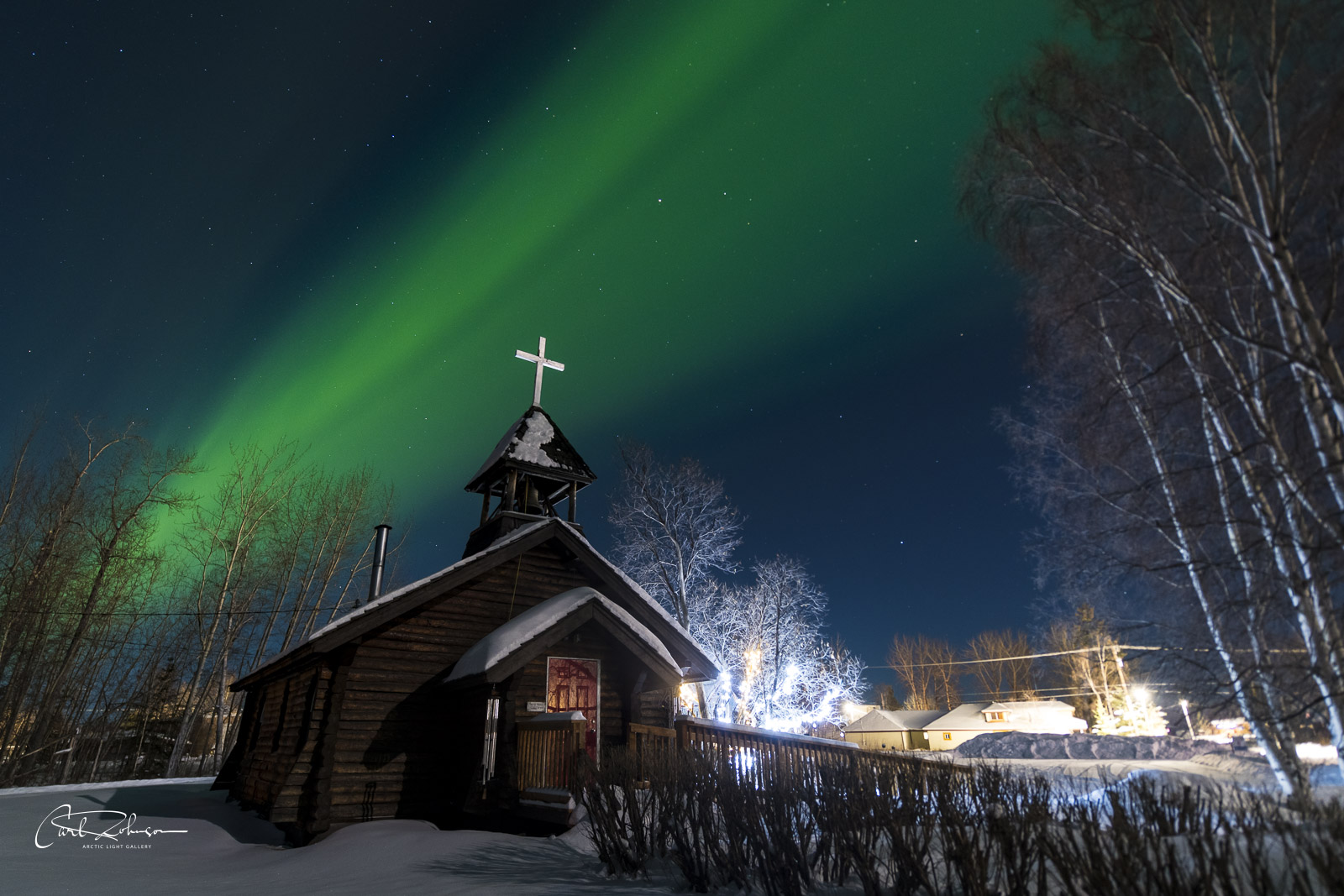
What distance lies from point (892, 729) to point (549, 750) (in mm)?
60172

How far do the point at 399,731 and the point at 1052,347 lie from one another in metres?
13.6

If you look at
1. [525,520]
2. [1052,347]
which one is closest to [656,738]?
[525,520]

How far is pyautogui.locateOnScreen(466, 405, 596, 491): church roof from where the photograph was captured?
16.3 m

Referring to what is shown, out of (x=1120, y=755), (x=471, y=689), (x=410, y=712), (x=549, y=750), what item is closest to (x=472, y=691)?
(x=471, y=689)

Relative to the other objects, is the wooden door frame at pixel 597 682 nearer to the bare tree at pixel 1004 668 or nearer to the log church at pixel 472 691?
the log church at pixel 472 691

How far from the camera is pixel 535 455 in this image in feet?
54.1

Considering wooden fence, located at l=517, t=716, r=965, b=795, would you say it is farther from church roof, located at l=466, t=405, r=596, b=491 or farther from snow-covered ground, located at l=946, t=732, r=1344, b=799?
church roof, located at l=466, t=405, r=596, b=491

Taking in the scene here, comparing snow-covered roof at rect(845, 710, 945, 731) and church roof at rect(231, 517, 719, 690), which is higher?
church roof at rect(231, 517, 719, 690)

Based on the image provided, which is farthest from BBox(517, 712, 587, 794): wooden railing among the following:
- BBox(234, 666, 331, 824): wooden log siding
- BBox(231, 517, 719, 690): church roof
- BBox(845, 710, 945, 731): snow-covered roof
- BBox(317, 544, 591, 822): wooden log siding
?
BBox(845, 710, 945, 731): snow-covered roof

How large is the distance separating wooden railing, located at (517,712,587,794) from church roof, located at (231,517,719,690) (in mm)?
3284

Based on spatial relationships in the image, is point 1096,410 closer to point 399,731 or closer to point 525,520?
point 525,520

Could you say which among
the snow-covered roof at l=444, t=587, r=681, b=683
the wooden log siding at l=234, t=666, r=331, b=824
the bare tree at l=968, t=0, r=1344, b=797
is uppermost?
the bare tree at l=968, t=0, r=1344, b=797

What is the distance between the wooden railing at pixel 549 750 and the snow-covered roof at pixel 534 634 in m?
1.24

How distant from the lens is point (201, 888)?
7.37 metres
